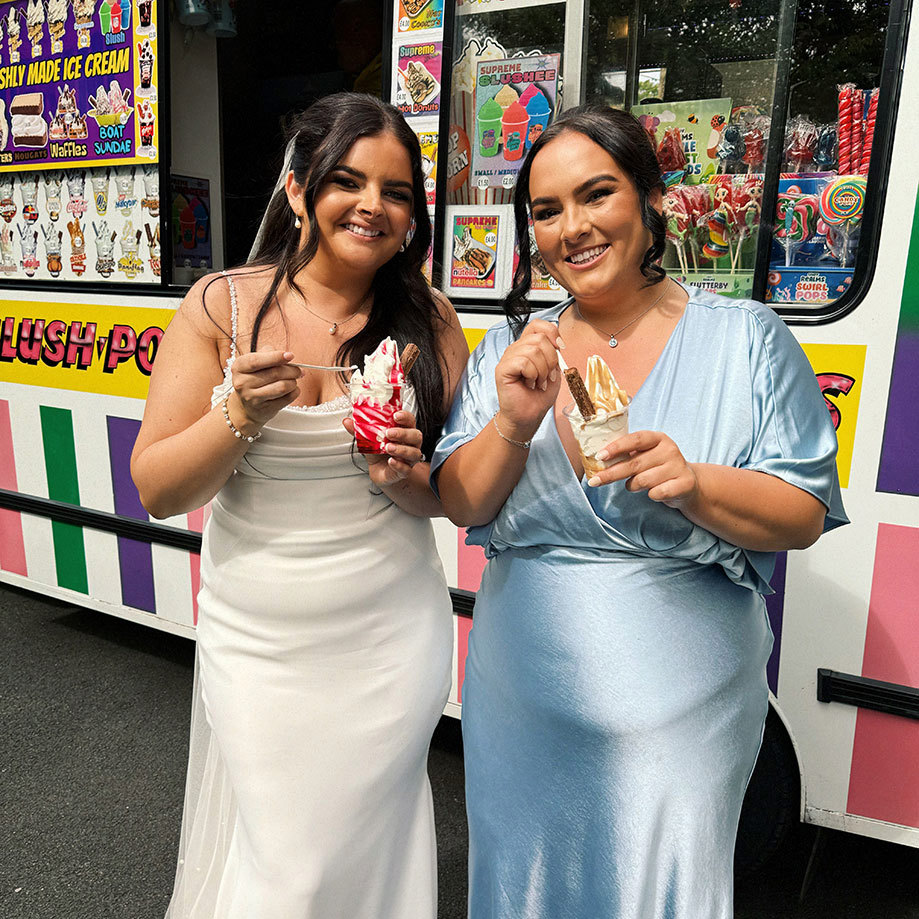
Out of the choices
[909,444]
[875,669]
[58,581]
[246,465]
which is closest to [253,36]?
[58,581]

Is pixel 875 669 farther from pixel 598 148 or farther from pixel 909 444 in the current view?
pixel 598 148

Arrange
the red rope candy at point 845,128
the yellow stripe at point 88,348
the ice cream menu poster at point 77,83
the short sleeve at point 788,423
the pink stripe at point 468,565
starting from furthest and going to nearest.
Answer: the yellow stripe at point 88,348 < the ice cream menu poster at point 77,83 < the pink stripe at point 468,565 < the red rope candy at point 845,128 < the short sleeve at point 788,423

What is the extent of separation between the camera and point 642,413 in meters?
1.53

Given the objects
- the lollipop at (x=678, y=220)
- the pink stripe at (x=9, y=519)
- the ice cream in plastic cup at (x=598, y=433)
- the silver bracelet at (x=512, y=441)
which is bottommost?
the pink stripe at (x=9, y=519)

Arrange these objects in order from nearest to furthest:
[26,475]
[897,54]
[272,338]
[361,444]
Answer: [361,444] < [272,338] < [897,54] < [26,475]

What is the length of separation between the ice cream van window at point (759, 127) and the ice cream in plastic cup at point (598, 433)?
3.47 feet

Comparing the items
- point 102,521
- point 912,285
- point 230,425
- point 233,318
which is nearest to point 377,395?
point 230,425

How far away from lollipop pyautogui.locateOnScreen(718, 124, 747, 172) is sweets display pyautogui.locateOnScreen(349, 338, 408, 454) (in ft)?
3.62

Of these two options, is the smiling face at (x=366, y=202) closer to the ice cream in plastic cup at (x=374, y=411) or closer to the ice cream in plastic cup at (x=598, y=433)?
the ice cream in plastic cup at (x=374, y=411)

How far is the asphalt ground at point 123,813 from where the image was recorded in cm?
253

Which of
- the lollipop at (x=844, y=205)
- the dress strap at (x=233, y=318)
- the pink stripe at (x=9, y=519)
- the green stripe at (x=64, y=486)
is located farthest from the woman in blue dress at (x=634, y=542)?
the pink stripe at (x=9, y=519)

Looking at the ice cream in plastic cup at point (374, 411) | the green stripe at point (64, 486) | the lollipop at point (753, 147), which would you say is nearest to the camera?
the ice cream in plastic cup at point (374, 411)

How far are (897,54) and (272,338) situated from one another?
1498 mm

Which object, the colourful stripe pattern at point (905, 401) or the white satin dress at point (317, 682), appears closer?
the white satin dress at point (317, 682)
